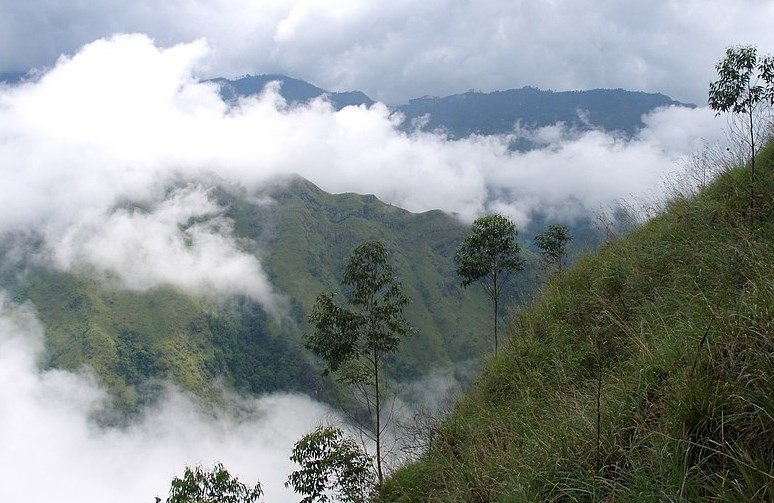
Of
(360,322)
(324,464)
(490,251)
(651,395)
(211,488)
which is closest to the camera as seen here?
(651,395)

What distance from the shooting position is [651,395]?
4359mm

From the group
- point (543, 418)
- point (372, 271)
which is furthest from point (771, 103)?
point (372, 271)

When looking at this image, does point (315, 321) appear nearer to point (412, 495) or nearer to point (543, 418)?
point (412, 495)

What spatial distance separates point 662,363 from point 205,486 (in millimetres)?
15382

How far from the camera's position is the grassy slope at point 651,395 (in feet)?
11.1

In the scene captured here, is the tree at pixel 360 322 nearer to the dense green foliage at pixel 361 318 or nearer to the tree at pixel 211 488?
the dense green foliage at pixel 361 318

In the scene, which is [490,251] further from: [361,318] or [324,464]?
[324,464]

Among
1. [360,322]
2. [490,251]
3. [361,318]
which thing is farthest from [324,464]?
[490,251]

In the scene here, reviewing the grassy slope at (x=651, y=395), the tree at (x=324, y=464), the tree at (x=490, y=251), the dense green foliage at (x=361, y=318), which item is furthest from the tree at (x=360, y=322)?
the grassy slope at (x=651, y=395)

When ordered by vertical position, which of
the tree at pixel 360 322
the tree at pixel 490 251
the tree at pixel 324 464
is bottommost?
the tree at pixel 324 464

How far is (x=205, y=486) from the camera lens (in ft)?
51.8

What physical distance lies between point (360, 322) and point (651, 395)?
682 inches

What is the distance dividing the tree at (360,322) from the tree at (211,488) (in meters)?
5.84

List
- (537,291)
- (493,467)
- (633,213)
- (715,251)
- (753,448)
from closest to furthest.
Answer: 1. (753,448)
2. (493,467)
3. (715,251)
4. (537,291)
5. (633,213)
